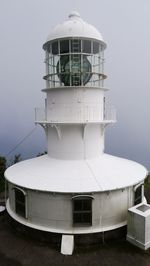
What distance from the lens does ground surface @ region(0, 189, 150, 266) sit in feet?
24.3

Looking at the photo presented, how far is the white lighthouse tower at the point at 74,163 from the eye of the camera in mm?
8359

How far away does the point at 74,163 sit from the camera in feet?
32.8

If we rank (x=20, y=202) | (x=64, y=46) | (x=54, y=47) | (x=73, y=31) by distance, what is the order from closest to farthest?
(x=20, y=202) < (x=73, y=31) < (x=64, y=46) < (x=54, y=47)

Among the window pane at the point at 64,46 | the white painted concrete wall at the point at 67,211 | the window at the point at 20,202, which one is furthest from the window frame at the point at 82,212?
the window pane at the point at 64,46

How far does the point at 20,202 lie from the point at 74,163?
284cm

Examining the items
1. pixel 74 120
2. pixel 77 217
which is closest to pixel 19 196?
pixel 77 217

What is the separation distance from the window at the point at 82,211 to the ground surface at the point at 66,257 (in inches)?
35.6

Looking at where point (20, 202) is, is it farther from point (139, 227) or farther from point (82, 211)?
point (139, 227)

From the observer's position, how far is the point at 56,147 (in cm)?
1063

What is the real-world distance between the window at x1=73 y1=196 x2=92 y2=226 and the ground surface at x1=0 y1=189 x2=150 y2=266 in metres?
0.91

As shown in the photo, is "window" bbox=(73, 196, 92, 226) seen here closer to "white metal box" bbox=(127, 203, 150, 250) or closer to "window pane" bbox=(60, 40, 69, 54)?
"white metal box" bbox=(127, 203, 150, 250)

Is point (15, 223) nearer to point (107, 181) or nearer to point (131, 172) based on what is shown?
point (107, 181)

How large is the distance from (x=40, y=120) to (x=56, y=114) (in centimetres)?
91

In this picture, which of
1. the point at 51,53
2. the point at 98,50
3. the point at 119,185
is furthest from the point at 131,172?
the point at 51,53
